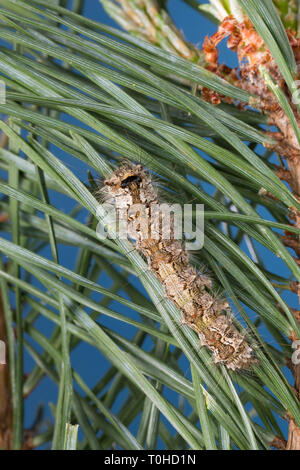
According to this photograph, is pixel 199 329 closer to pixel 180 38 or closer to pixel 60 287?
pixel 60 287

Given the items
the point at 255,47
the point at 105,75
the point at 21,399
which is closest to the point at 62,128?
the point at 105,75

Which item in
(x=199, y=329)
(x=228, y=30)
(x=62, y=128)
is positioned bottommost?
(x=199, y=329)

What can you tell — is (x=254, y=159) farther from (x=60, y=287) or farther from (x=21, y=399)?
(x=21, y=399)

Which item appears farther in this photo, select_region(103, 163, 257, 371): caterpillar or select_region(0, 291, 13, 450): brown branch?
select_region(0, 291, 13, 450): brown branch

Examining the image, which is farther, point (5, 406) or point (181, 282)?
point (5, 406)

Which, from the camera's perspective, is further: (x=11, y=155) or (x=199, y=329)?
(x=11, y=155)

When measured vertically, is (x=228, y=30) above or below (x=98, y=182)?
above

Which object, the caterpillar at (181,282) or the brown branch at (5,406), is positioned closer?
the caterpillar at (181,282)
